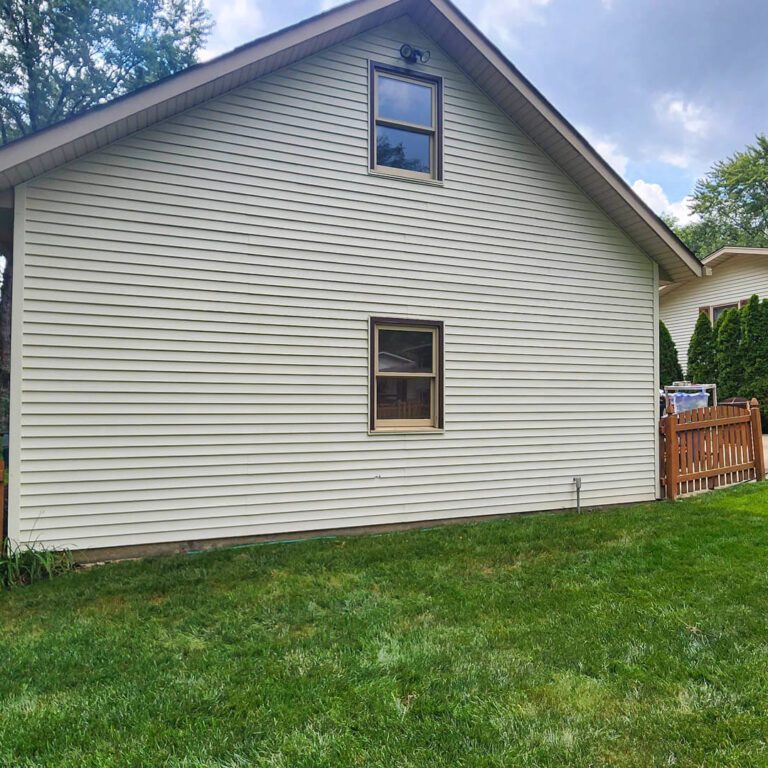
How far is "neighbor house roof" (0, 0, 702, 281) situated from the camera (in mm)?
5086

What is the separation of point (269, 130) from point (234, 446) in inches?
141

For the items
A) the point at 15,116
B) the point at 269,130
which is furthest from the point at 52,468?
the point at 15,116

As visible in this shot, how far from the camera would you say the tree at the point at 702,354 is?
54.3ft

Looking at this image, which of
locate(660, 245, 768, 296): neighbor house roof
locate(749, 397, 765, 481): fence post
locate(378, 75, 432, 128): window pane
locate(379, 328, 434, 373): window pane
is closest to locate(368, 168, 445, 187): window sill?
locate(378, 75, 432, 128): window pane

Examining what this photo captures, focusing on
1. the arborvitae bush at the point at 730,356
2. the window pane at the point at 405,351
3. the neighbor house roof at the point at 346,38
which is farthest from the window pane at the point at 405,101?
the arborvitae bush at the point at 730,356

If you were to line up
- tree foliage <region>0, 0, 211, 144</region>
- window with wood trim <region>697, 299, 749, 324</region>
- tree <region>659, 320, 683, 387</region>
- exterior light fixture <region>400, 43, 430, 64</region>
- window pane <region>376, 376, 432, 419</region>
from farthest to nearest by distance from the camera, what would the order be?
tree <region>659, 320, 683, 387</region> < window with wood trim <region>697, 299, 749, 324</region> < tree foliage <region>0, 0, 211, 144</region> < exterior light fixture <region>400, 43, 430, 64</region> < window pane <region>376, 376, 432, 419</region>

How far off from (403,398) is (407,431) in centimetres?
42

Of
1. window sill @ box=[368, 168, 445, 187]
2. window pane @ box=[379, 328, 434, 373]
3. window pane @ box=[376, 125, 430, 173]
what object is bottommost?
window pane @ box=[379, 328, 434, 373]

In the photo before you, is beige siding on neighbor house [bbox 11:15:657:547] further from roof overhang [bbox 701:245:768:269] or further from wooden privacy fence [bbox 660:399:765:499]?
roof overhang [bbox 701:245:768:269]

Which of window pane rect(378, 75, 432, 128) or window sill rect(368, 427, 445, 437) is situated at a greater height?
window pane rect(378, 75, 432, 128)

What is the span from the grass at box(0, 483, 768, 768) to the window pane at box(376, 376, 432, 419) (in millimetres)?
1842

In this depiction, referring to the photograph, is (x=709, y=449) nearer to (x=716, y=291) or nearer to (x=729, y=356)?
(x=729, y=356)

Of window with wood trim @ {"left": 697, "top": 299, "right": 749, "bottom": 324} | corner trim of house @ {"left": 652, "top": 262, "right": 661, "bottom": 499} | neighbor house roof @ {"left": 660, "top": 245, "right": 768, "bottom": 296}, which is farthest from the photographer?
window with wood trim @ {"left": 697, "top": 299, "right": 749, "bottom": 324}

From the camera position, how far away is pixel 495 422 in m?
7.16
